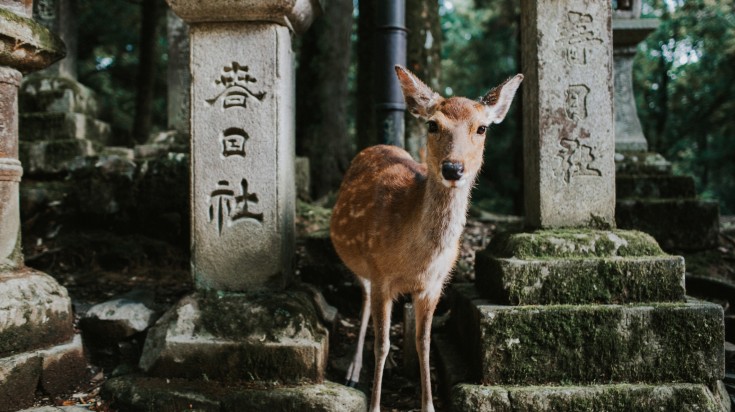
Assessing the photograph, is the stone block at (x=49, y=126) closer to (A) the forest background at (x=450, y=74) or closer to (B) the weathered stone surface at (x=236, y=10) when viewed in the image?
(A) the forest background at (x=450, y=74)

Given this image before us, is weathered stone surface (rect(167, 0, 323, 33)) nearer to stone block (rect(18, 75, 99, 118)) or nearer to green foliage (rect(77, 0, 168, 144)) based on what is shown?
stone block (rect(18, 75, 99, 118))

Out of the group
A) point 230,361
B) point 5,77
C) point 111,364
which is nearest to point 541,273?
point 230,361

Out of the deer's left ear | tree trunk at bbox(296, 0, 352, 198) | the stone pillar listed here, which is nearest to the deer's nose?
the deer's left ear

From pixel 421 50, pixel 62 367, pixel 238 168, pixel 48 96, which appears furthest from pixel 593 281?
pixel 48 96

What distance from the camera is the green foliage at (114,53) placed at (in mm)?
13922

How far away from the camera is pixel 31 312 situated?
9.72 ft

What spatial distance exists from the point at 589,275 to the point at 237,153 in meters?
2.24

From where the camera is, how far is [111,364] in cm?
342

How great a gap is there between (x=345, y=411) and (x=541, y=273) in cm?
135

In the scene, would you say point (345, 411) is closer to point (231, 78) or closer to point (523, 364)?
point (523, 364)

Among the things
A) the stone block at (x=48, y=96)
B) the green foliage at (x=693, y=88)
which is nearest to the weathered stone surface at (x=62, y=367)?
the stone block at (x=48, y=96)

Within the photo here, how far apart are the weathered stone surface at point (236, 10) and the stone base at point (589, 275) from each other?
2022mm

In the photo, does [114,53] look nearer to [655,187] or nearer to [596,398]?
[655,187]

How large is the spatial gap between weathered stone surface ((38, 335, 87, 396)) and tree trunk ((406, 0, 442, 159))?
437cm
